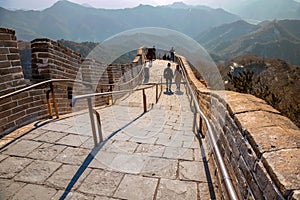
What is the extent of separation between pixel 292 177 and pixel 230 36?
200m

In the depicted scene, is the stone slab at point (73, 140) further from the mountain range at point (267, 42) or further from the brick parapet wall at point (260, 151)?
the mountain range at point (267, 42)

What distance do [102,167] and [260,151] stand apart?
1.66 metres

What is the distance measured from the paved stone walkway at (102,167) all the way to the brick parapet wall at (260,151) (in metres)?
0.54

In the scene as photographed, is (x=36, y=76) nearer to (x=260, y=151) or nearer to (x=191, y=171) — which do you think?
(x=191, y=171)

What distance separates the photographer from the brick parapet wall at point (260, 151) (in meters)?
0.90

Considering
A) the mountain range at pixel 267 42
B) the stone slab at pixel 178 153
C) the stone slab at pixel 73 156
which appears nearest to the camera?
the stone slab at pixel 73 156

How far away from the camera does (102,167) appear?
2.09 meters

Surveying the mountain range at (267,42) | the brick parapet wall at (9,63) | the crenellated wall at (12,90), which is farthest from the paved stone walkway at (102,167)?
the mountain range at (267,42)

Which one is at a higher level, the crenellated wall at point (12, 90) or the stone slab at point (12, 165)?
the crenellated wall at point (12, 90)

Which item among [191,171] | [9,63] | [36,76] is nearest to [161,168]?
[191,171]

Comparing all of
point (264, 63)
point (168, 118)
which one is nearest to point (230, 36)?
point (264, 63)

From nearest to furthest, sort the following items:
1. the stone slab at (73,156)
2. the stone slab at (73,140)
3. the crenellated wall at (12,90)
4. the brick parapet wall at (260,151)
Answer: the brick parapet wall at (260,151), the stone slab at (73,156), the stone slab at (73,140), the crenellated wall at (12,90)

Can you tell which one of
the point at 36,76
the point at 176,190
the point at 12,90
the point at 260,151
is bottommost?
the point at 176,190

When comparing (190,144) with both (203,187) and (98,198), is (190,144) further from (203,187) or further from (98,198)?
(98,198)
